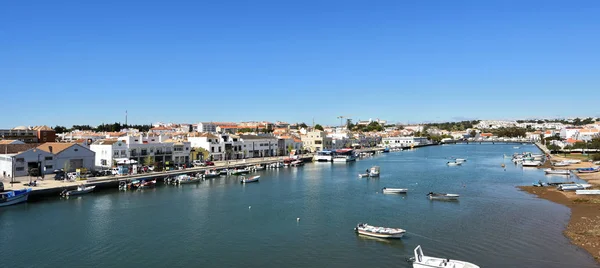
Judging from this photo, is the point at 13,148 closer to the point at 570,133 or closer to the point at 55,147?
the point at 55,147

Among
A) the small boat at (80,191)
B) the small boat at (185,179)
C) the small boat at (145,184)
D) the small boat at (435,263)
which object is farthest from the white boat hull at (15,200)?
the small boat at (435,263)

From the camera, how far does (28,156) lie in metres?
27.9

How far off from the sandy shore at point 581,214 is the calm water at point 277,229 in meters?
0.49

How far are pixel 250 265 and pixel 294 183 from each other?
60.6 ft

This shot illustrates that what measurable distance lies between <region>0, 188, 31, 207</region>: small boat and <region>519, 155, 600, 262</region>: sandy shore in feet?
81.2

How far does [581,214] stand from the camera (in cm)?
1895

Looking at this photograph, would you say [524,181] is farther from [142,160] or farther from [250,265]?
[142,160]

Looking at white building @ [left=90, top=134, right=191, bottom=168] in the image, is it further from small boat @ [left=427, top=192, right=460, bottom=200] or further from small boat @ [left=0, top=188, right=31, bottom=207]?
small boat @ [left=427, top=192, right=460, bottom=200]

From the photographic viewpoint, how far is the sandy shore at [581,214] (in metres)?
14.4

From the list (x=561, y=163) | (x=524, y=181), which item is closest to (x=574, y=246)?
(x=524, y=181)

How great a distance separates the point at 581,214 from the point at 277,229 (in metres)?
13.9

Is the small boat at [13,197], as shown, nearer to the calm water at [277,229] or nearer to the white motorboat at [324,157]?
the calm water at [277,229]

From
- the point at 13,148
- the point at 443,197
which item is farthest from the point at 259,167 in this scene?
the point at 443,197

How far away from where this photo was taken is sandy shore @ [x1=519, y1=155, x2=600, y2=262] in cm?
1437
